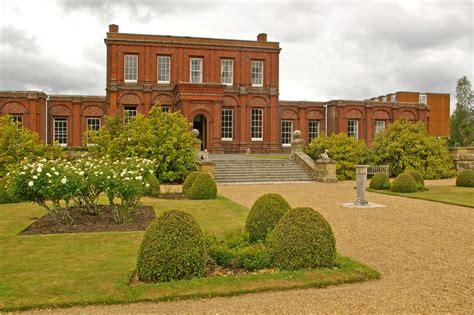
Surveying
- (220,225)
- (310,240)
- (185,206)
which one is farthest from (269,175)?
(310,240)

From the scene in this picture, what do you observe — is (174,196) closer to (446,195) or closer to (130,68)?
(446,195)

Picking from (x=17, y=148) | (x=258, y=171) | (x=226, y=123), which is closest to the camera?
(x=17, y=148)

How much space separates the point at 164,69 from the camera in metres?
36.3

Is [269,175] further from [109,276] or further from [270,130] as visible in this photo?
[109,276]

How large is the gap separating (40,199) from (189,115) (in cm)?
2340

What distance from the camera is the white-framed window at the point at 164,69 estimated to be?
36250 millimetres

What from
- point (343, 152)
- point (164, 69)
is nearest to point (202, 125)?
point (164, 69)

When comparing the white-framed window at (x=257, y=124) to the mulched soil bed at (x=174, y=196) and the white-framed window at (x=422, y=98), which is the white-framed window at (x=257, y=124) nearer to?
the mulched soil bed at (x=174, y=196)

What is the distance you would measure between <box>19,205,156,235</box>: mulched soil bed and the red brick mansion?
71.0ft

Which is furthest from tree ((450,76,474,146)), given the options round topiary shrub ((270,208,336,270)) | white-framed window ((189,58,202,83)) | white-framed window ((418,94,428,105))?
round topiary shrub ((270,208,336,270))

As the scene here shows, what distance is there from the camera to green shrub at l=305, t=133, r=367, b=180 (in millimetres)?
25047

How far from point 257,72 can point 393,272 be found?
107 feet

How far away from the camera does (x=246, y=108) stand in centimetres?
3688

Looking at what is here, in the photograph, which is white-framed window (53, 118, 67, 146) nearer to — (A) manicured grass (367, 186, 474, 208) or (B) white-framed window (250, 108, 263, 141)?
(B) white-framed window (250, 108, 263, 141)
